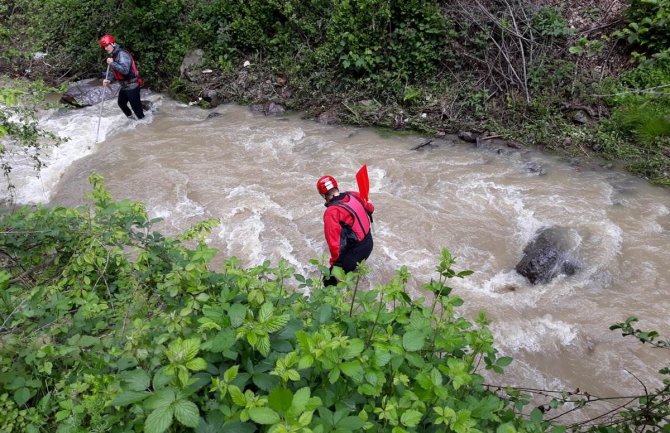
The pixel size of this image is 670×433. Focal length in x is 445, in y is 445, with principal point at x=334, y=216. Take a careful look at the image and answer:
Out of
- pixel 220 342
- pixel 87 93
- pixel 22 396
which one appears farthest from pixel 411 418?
pixel 87 93

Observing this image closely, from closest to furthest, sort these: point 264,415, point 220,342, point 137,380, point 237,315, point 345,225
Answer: point 264,415, point 137,380, point 220,342, point 237,315, point 345,225

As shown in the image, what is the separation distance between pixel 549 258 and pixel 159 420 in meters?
5.50

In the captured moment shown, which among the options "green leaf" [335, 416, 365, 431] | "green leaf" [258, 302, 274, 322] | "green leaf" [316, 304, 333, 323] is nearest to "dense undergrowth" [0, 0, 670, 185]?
"green leaf" [316, 304, 333, 323]

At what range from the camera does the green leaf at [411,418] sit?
1798 millimetres

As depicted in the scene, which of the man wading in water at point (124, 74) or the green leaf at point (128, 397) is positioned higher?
the green leaf at point (128, 397)

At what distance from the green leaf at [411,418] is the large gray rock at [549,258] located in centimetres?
446

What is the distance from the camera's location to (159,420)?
158 centimetres

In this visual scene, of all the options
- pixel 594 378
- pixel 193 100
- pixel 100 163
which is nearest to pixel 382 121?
pixel 193 100

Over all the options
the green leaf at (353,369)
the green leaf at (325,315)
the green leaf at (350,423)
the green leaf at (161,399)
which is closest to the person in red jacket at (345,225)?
the green leaf at (325,315)

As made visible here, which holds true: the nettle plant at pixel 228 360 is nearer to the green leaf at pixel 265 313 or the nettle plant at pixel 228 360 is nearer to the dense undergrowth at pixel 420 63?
the green leaf at pixel 265 313

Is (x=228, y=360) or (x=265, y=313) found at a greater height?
(x=265, y=313)

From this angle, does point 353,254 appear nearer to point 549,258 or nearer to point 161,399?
point 549,258

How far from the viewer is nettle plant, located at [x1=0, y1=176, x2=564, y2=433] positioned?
1736 millimetres

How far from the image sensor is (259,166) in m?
8.41
